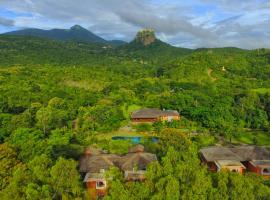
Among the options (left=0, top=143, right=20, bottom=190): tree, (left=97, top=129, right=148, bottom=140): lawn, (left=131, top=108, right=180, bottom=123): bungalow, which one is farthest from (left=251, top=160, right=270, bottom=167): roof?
(left=131, top=108, right=180, bottom=123): bungalow

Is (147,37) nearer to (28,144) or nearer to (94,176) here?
(28,144)

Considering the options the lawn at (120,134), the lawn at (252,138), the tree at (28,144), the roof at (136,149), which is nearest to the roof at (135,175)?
the roof at (136,149)

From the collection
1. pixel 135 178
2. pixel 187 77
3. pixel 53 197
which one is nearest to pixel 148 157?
pixel 135 178

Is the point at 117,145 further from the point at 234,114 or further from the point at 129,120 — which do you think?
the point at 234,114

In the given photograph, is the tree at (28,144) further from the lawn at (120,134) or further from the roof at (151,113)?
the roof at (151,113)

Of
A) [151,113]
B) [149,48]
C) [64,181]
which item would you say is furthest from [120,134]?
[149,48]
